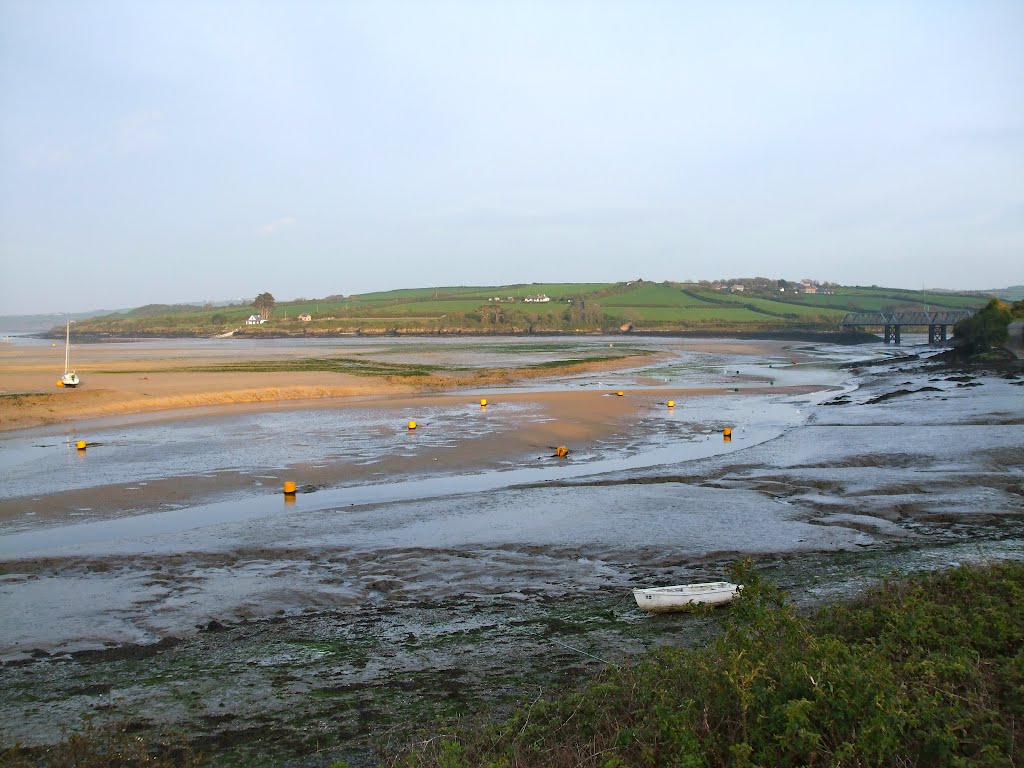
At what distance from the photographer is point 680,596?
29.3 ft

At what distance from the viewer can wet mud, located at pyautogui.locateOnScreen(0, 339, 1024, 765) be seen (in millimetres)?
6891

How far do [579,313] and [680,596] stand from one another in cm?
13263

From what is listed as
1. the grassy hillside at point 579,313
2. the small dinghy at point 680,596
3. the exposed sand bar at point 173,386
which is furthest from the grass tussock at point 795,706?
the grassy hillside at point 579,313

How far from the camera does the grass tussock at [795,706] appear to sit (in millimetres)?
4688

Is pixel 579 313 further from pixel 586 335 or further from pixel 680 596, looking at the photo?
pixel 680 596

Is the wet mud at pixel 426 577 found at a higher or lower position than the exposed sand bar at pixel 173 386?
lower

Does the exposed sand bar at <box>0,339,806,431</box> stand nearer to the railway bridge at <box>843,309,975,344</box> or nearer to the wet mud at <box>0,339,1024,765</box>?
the wet mud at <box>0,339,1024,765</box>

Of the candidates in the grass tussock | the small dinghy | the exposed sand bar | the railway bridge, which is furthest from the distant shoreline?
the grass tussock

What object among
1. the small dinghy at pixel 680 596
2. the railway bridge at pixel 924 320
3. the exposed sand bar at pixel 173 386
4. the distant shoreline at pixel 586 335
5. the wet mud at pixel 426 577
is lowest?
the wet mud at pixel 426 577

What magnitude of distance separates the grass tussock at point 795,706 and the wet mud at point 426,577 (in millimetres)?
1133

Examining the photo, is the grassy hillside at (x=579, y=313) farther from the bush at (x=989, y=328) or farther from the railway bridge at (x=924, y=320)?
the bush at (x=989, y=328)

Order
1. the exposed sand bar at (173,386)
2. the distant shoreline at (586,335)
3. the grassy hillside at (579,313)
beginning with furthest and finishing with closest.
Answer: the grassy hillside at (579,313) → the distant shoreline at (586,335) → the exposed sand bar at (173,386)

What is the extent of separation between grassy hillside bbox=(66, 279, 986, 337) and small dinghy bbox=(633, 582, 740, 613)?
114106 mm

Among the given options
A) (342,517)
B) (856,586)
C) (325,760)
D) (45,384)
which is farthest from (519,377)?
(325,760)
